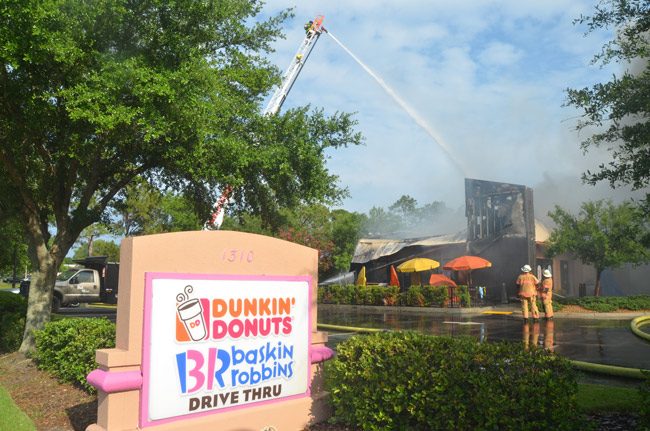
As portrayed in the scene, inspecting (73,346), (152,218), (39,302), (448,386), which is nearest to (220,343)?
(448,386)

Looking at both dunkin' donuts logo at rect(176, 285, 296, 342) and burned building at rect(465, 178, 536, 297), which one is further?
burned building at rect(465, 178, 536, 297)

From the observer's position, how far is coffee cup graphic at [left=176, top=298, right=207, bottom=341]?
5239 millimetres

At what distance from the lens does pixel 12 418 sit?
686 cm

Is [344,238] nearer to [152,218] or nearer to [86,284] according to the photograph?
[152,218]

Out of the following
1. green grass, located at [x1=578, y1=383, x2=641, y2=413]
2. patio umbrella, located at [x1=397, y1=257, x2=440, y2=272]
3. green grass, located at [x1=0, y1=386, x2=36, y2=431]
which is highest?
patio umbrella, located at [x1=397, y1=257, x2=440, y2=272]

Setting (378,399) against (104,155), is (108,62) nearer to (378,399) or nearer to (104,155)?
(104,155)

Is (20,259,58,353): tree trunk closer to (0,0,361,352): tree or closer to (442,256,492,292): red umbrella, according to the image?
(0,0,361,352): tree

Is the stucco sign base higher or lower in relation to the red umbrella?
lower

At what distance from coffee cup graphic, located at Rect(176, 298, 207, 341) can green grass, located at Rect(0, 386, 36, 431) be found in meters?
2.71

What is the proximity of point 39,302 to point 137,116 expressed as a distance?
16.2ft

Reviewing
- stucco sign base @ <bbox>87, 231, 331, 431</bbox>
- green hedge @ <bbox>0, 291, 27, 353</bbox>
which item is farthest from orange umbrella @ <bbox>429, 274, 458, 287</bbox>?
stucco sign base @ <bbox>87, 231, 331, 431</bbox>

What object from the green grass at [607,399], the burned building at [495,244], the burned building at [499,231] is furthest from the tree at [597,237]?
the green grass at [607,399]

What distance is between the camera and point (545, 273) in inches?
736

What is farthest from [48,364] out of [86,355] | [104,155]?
[104,155]
